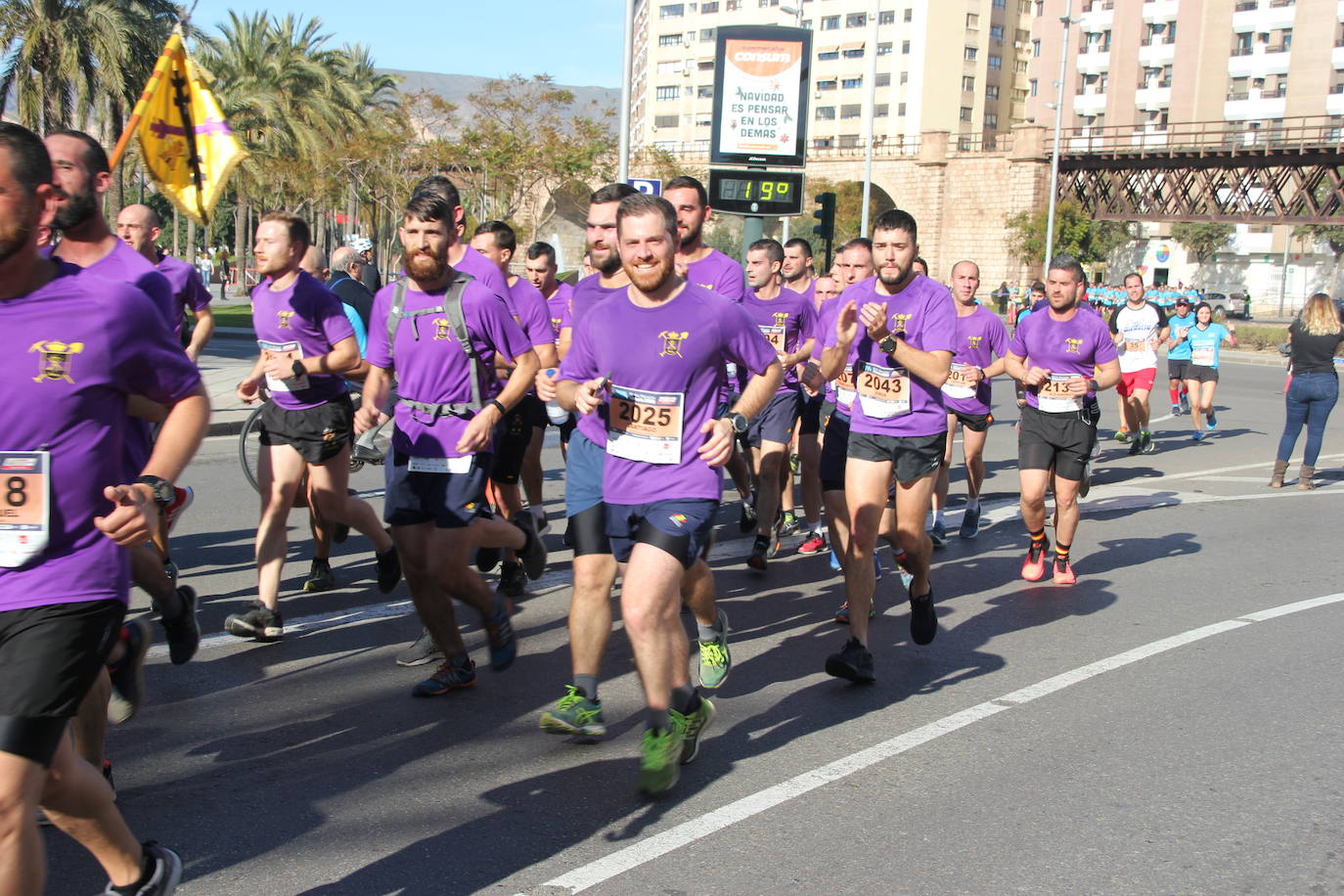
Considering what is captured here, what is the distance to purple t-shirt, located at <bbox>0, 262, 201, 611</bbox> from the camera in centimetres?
284

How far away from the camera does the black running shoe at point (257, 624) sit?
19.8 ft

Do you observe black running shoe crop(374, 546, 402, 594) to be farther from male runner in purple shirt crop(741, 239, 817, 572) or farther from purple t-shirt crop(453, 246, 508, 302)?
male runner in purple shirt crop(741, 239, 817, 572)

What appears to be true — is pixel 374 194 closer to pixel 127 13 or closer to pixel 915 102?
pixel 127 13

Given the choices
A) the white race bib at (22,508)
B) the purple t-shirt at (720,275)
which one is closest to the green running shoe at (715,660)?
the purple t-shirt at (720,275)

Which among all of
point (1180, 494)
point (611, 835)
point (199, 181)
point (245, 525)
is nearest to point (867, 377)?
point (611, 835)

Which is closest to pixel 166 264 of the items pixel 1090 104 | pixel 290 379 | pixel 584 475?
pixel 290 379

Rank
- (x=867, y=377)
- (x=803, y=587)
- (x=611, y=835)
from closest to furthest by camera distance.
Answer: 1. (x=611, y=835)
2. (x=867, y=377)
3. (x=803, y=587)

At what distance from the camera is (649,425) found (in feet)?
14.9

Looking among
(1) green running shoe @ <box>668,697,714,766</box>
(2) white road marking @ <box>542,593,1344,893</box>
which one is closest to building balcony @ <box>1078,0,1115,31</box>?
(2) white road marking @ <box>542,593,1344,893</box>

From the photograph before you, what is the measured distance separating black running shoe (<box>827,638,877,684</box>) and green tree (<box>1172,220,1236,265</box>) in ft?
250

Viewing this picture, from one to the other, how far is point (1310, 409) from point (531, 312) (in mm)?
9144

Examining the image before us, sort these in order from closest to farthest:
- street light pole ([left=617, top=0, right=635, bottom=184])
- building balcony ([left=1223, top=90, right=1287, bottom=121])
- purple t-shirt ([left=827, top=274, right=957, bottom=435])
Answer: purple t-shirt ([left=827, top=274, right=957, bottom=435]), street light pole ([left=617, top=0, right=635, bottom=184]), building balcony ([left=1223, top=90, right=1287, bottom=121])

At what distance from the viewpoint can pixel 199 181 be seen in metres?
9.77

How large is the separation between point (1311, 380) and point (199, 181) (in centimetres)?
1023
